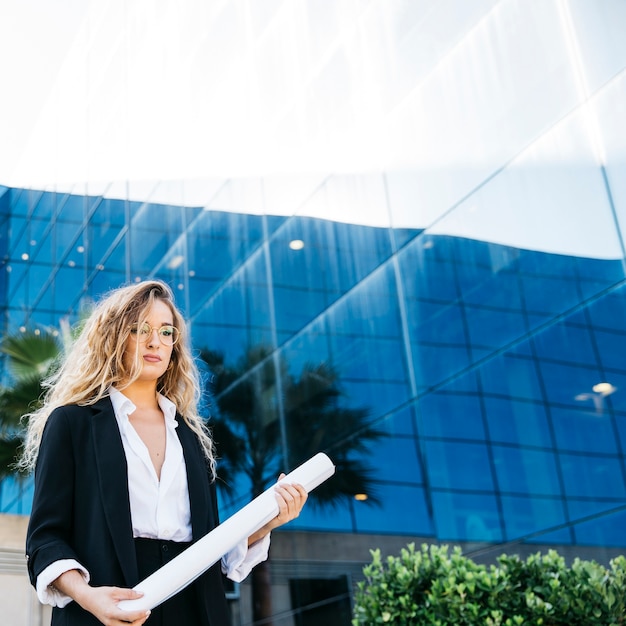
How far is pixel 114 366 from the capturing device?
2449 millimetres

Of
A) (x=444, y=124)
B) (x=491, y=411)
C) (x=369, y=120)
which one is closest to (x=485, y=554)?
(x=491, y=411)

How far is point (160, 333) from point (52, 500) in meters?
0.57

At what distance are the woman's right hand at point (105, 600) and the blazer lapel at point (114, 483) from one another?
11cm

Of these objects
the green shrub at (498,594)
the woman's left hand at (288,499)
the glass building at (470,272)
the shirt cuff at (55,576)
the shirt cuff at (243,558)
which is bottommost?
the shirt cuff at (55,576)

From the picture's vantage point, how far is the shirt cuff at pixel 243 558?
7.59 feet

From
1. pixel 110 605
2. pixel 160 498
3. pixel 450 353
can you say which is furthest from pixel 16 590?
pixel 110 605

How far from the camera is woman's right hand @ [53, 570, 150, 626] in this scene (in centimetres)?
189

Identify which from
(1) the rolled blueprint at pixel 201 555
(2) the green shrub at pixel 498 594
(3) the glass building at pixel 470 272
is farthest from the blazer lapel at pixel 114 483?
(3) the glass building at pixel 470 272

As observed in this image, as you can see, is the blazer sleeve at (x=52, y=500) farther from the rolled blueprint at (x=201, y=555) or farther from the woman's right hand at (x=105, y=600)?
the rolled blueprint at (x=201, y=555)

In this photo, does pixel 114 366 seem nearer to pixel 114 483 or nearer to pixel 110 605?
pixel 114 483

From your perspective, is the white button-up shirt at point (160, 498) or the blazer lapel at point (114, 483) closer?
the blazer lapel at point (114, 483)

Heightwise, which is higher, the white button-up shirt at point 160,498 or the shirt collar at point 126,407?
the shirt collar at point 126,407

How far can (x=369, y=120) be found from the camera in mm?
10445

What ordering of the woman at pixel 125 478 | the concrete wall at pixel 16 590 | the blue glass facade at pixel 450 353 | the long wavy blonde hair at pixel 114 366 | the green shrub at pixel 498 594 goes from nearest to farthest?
the woman at pixel 125 478 < the long wavy blonde hair at pixel 114 366 < the green shrub at pixel 498 594 < the blue glass facade at pixel 450 353 < the concrete wall at pixel 16 590
